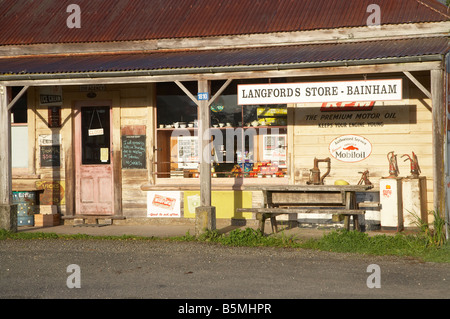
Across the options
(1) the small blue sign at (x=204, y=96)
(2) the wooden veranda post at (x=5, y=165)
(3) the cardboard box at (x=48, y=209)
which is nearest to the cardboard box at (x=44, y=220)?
(3) the cardboard box at (x=48, y=209)

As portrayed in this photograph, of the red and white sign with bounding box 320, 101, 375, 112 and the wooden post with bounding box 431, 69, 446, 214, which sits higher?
the red and white sign with bounding box 320, 101, 375, 112

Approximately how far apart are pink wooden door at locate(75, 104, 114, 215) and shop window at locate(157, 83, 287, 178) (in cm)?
115

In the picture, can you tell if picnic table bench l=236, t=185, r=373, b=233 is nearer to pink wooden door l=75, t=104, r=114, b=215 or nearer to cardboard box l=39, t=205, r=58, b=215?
pink wooden door l=75, t=104, r=114, b=215

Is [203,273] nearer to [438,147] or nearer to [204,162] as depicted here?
[204,162]

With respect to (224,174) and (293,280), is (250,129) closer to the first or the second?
(224,174)

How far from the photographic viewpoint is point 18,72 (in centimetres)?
1230

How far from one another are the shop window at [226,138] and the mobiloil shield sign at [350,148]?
101 cm

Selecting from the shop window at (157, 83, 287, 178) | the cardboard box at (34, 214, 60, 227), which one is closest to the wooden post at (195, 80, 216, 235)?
the shop window at (157, 83, 287, 178)

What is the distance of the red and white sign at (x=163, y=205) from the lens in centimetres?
1370

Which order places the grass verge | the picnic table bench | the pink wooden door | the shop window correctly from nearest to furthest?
the grass verge, the picnic table bench, the shop window, the pink wooden door

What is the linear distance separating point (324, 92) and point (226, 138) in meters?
3.06

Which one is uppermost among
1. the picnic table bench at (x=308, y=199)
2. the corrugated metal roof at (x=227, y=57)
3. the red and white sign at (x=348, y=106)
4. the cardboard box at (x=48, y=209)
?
the corrugated metal roof at (x=227, y=57)

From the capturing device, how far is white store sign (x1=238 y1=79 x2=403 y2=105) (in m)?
10.7

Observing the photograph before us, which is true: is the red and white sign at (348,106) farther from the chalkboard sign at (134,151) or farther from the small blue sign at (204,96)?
the chalkboard sign at (134,151)
